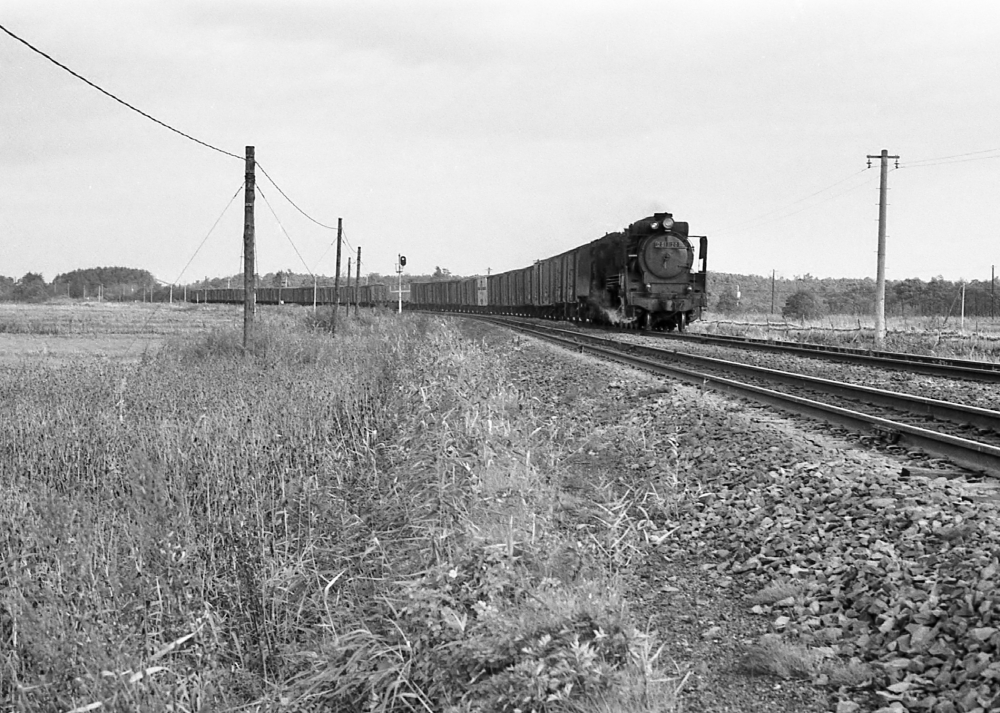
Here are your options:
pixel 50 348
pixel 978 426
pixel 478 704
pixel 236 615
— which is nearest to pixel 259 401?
pixel 236 615

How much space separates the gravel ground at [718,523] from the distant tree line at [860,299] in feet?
163

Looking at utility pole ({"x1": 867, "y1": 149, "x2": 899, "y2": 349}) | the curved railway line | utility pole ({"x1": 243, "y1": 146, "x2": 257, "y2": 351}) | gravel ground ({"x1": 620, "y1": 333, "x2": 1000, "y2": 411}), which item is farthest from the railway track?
utility pole ({"x1": 867, "y1": 149, "x2": 899, "y2": 349})

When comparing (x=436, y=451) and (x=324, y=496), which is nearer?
(x=324, y=496)

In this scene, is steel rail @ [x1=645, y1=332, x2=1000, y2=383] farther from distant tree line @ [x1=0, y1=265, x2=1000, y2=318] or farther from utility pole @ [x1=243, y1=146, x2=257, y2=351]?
distant tree line @ [x1=0, y1=265, x2=1000, y2=318]

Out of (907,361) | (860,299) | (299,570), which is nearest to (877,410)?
(907,361)

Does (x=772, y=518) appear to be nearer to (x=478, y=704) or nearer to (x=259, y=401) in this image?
(x=478, y=704)

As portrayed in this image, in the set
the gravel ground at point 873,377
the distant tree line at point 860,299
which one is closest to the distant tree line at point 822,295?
the distant tree line at point 860,299

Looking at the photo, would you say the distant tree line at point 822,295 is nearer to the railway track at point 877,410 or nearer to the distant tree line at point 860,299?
the distant tree line at point 860,299

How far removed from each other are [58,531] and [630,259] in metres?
22.8

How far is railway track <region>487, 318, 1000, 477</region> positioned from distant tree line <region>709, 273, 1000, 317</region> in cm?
4564

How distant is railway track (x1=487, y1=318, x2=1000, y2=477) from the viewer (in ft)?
24.4

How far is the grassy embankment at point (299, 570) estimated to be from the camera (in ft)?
13.9

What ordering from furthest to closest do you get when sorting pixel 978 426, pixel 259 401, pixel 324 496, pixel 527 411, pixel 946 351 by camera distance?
pixel 946 351 → pixel 527 411 → pixel 259 401 → pixel 978 426 → pixel 324 496

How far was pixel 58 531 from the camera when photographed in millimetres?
6000
